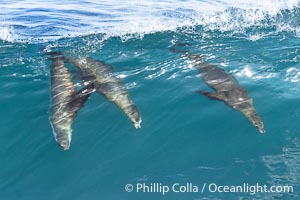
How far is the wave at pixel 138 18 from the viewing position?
1280cm

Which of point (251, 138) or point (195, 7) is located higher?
point (195, 7)

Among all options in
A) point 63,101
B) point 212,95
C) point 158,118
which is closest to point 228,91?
point 212,95

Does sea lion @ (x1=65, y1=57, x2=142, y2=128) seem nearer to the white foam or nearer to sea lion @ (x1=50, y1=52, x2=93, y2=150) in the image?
sea lion @ (x1=50, y1=52, x2=93, y2=150)

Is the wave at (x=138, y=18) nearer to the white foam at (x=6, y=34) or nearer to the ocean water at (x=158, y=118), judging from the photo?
the white foam at (x=6, y=34)

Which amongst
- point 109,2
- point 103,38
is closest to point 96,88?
point 103,38

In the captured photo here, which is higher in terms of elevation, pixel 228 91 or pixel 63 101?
pixel 228 91

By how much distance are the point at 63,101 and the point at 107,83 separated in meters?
1.05

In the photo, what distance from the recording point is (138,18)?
1488cm

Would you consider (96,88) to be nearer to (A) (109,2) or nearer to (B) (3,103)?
(B) (3,103)

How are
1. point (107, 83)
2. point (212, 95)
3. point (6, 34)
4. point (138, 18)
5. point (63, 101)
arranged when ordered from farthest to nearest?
1. point (138, 18)
2. point (6, 34)
3. point (107, 83)
4. point (63, 101)
5. point (212, 95)

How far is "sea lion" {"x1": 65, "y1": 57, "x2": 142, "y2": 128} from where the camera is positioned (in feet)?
26.6

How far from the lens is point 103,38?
40.7 ft

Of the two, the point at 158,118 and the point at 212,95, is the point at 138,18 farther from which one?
the point at 158,118

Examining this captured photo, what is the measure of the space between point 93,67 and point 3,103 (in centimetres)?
218
